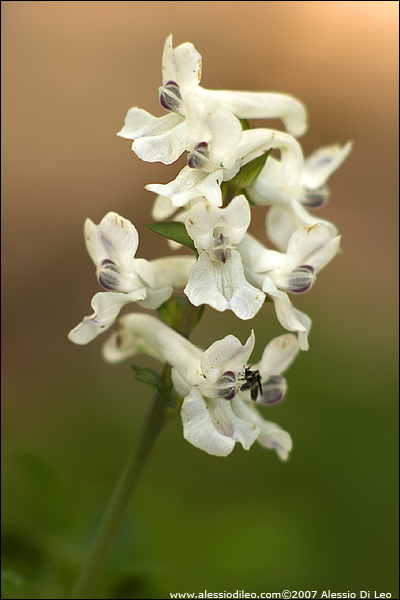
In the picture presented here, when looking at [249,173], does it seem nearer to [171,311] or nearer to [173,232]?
[173,232]

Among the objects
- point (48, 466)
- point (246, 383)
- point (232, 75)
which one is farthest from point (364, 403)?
point (232, 75)

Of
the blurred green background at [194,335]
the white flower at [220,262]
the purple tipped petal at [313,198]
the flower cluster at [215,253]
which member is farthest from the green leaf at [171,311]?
the purple tipped petal at [313,198]

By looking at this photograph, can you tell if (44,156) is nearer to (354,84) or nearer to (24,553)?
(354,84)

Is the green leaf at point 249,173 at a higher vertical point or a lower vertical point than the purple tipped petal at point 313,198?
lower

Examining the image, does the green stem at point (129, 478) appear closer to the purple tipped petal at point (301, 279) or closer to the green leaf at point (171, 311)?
the green leaf at point (171, 311)

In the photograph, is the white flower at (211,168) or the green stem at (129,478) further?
the green stem at (129,478)

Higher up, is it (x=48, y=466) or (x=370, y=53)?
(x=370, y=53)
